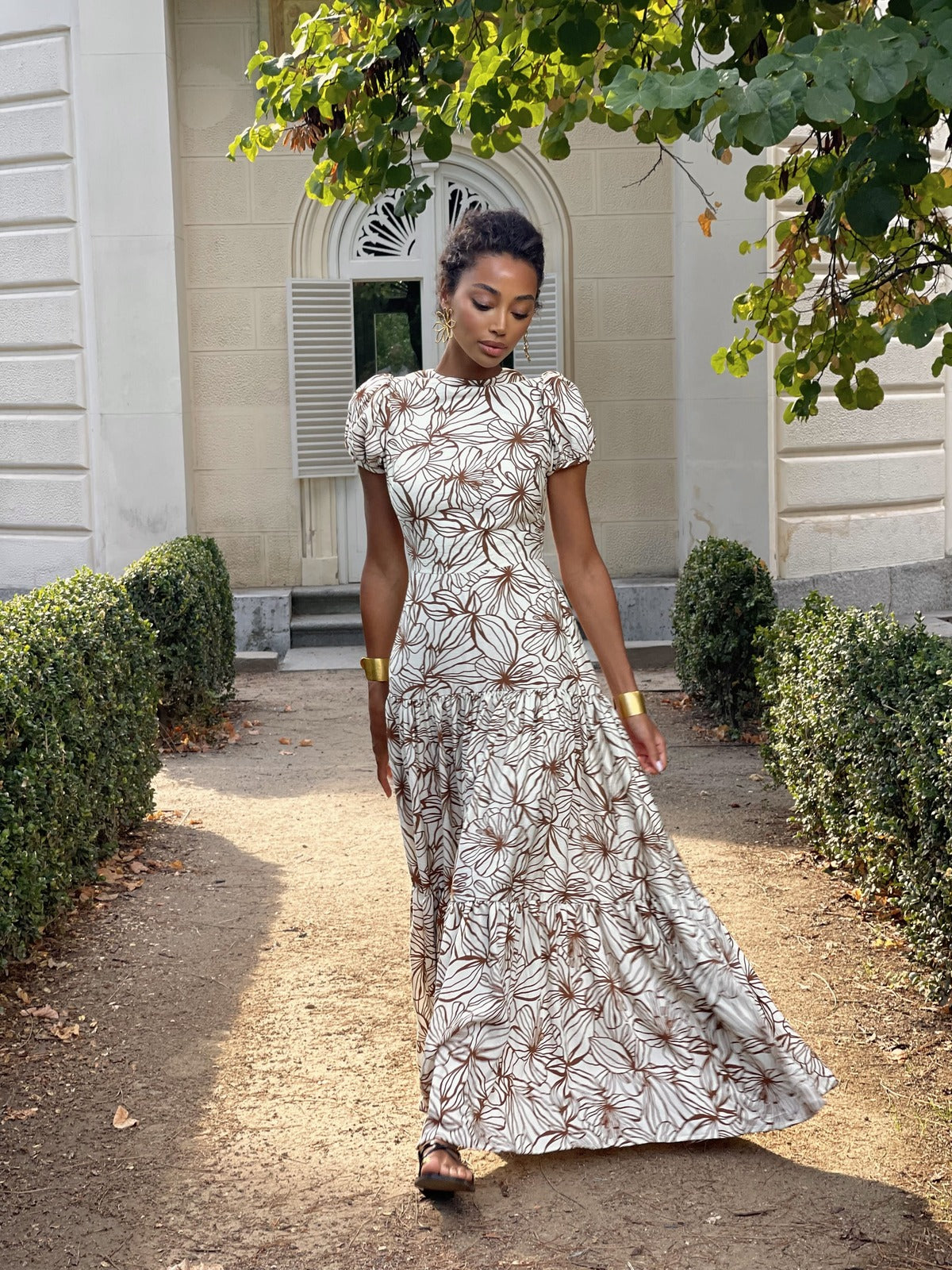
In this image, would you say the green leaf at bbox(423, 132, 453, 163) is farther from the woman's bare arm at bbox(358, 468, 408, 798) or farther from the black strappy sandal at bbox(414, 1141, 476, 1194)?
the black strappy sandal at bbox(414, 1141, 476, 1194)

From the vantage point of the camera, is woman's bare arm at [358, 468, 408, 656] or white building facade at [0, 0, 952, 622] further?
white building facade at [0, 0, 952, 622]

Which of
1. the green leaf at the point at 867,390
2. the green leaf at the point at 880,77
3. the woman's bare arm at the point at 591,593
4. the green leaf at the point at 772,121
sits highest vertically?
the green leaf at the point at 880,77

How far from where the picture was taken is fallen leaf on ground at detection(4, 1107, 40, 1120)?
357 centimetres

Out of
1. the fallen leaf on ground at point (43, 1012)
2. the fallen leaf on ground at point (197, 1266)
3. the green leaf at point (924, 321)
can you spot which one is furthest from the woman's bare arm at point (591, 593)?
the fallen leaf on ground at point (43, 1012)

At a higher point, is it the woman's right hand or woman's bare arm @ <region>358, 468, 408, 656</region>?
woman's bare arm @ <region>358, 468, 408, 656</region>

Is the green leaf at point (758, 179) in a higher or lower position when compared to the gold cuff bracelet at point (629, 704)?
higher

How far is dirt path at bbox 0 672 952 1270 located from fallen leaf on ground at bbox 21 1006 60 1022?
0.10ft

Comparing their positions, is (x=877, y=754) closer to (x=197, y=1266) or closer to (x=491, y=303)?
(x=491, y=303)

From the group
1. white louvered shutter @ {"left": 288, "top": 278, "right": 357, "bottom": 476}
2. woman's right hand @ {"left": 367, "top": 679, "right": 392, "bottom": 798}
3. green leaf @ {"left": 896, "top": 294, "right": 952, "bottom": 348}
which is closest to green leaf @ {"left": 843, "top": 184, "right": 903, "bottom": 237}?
green leaf @ {"left": 896, "top": 294, "right": 952, "bottom": 348}

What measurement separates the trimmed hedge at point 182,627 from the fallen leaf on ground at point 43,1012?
3.59 meters

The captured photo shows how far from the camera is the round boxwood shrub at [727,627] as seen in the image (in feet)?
26.2

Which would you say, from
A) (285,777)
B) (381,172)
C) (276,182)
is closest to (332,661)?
(285,777)

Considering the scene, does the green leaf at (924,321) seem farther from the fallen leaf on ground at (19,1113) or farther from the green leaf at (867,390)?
the fallen leaf on ground at (19,1113)

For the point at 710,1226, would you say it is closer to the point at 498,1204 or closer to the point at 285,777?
the point at 498,1204
